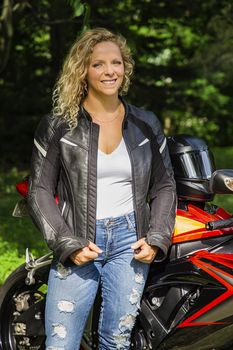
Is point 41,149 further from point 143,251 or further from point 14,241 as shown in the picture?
point 14,241

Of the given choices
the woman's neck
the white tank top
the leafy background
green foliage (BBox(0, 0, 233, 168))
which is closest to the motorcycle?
the white tank top

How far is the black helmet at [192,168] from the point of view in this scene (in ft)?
12.8

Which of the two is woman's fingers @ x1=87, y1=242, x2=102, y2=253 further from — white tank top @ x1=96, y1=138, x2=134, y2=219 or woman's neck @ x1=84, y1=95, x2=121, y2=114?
woman's neck @ x1=84, y1=95, x2=121, y2=114

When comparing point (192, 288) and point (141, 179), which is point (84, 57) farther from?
point (192, 288)

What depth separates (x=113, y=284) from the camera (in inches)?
145

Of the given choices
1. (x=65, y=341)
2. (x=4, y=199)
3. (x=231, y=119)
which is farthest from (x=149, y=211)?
(x=231, y=119)

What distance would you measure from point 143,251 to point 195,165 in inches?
24.1

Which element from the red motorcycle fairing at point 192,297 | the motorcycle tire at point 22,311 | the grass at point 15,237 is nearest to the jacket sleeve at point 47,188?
the red motorcycle fairing at point 192,297

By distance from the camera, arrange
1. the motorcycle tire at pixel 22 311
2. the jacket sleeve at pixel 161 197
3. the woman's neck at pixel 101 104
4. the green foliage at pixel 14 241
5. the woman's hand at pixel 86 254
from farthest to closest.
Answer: the green foliage at pixel 14 241 < the motorcycle tire at pixel 22 311 < the woman's neck at pixel 101 104 < the jacket sleeve at pixel 161 197 < the woman's hand at pixel 86 254

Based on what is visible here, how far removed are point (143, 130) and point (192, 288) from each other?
32.5 inches

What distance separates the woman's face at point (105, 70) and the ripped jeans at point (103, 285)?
2.07 ft

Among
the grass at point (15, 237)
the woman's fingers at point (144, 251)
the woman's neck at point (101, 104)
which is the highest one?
the woman's neck at point (101, 104)

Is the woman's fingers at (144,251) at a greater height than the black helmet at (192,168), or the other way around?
the black helmet at (192,168)

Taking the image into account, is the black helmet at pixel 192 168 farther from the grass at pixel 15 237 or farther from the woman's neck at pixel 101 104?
the grass at pixel 15 237
